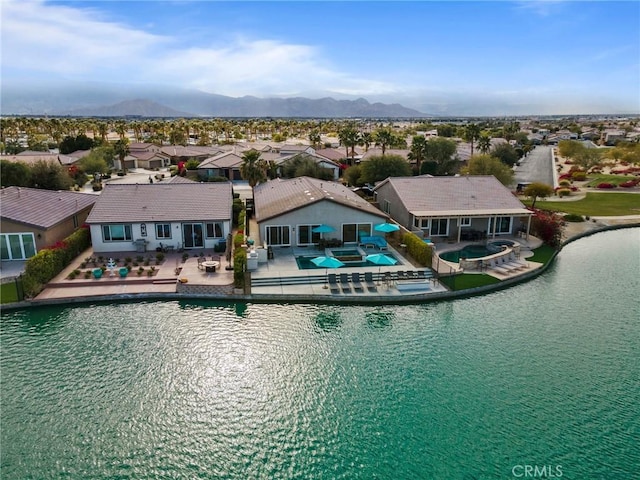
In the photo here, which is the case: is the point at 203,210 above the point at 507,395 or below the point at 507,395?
above

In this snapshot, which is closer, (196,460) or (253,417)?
(196,460)

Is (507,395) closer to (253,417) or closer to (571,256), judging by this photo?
(253,417)

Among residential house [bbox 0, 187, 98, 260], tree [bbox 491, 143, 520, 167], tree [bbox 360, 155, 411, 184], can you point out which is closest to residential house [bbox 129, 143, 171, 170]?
tree [bbox 360, 155, 411, 184]

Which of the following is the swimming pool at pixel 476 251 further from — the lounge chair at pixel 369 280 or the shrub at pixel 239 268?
the shrub at pixel 239 268

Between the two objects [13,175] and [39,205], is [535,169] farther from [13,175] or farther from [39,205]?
[13,175]

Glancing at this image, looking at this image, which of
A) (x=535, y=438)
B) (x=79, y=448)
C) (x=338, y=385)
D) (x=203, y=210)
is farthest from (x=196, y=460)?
(x=203, y=210)

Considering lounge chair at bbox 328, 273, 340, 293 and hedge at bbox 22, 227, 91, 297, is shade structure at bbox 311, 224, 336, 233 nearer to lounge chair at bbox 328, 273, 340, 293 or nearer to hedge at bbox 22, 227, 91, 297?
lounge chair at bbox 328, 273, 340, 293

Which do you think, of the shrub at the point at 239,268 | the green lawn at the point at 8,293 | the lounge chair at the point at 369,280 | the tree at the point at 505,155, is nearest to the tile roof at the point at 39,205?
the green lawn at the point at 8,293

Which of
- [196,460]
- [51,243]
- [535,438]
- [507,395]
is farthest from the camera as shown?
[51,243]
